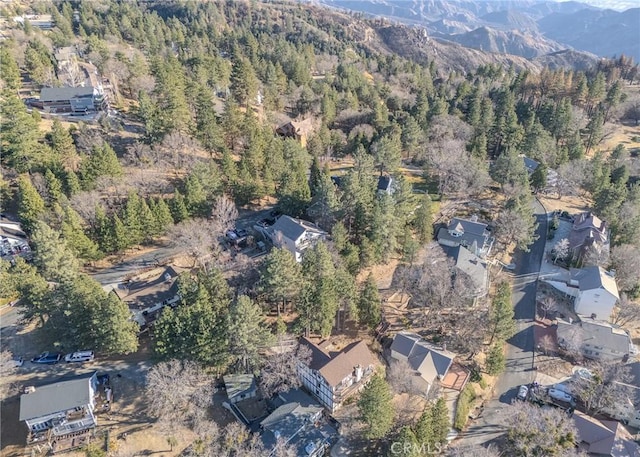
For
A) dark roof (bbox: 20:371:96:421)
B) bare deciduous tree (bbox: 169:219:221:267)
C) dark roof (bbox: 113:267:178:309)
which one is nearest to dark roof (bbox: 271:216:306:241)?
bare deciduous tree (bbox: 169:219:221:267)

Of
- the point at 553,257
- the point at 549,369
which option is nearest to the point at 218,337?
the point at 549,369

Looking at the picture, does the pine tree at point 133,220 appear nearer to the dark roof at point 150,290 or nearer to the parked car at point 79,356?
the dark roof at point 150,290

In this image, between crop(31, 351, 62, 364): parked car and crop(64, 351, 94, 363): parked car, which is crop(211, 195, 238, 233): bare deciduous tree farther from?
crop(31, 351, 62, 364): parked car

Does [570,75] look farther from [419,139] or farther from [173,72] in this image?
[173,72]

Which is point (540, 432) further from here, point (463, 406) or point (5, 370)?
point (5, 370)

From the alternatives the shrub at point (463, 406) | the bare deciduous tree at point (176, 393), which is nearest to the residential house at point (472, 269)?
the shrub at point (463, 406)

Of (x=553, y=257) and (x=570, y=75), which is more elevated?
(x=570, y=75)

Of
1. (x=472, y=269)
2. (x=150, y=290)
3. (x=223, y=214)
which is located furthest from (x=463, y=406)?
(x=150, y=290)
